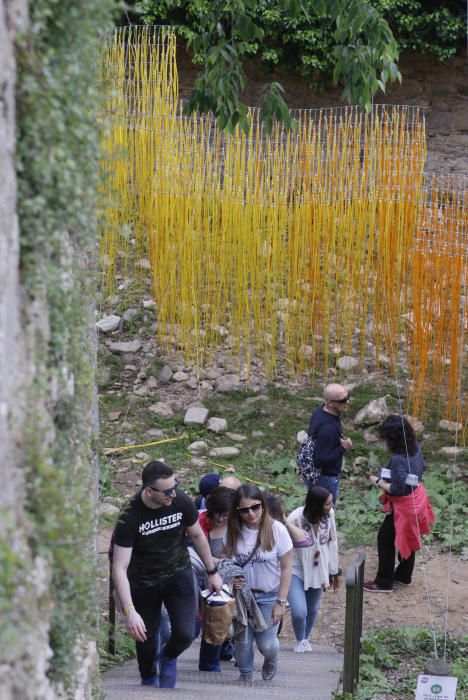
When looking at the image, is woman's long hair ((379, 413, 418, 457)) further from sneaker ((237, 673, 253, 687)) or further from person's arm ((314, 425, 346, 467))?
sneaker ((237, 673, 253, 687))

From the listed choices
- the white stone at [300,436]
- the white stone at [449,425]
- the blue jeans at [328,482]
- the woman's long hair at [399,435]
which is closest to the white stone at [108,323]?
the white stone at [300,436]

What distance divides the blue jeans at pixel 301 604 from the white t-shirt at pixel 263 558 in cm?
38

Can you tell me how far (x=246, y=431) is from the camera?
6.92 metres

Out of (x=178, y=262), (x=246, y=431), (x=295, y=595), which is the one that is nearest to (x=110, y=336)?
(x=178, y=262)

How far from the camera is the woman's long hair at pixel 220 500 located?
399 centimetres

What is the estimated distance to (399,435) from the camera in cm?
481

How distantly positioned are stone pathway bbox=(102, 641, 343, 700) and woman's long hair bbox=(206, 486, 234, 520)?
0.68 m

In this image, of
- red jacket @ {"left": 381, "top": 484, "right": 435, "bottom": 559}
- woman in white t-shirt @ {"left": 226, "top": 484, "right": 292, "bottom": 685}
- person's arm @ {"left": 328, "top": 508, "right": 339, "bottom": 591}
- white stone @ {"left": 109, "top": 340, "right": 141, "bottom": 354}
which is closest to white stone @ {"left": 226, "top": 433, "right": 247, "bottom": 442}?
white stone @ {"left": 109, "top": 340, "right": 141, "bottom": 354}

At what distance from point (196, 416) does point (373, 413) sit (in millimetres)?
1265

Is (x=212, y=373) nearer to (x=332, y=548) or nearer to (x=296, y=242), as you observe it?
(x=296, y=242)

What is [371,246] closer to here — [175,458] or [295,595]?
[175,458]

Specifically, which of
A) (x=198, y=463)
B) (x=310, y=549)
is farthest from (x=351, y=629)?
(x=198, y=463)

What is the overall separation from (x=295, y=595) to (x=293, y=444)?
2565 millimetres

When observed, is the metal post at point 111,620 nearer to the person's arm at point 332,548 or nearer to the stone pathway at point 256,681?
the stone pathway at point 256,681
